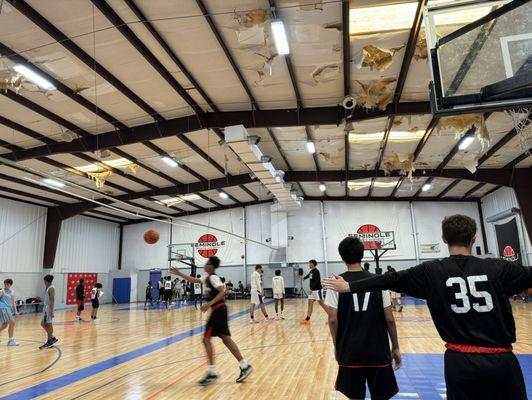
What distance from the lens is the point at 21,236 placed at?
19.7 metres

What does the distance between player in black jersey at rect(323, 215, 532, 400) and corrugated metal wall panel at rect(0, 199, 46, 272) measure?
21.5m

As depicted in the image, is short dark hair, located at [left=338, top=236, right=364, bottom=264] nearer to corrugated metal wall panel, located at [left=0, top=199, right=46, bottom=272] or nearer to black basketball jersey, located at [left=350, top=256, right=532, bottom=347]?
black basketball jersey, located at [left=350, top=256, right=532, bottom=347]

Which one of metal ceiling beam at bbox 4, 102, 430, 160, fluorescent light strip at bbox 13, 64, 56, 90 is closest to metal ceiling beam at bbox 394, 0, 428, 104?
metal ceiling beam at bbox 4, 102, 430, 160

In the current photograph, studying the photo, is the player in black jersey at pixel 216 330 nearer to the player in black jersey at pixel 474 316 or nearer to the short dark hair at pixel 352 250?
the short dark hair at pixel 352 250

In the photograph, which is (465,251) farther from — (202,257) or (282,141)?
(202,257)

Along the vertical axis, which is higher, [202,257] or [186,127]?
[186,127]

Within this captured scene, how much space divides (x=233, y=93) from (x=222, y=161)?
6.13 m

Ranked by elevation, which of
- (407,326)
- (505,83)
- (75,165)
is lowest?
(407,326)

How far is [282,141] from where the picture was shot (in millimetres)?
14570

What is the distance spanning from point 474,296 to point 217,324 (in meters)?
4.43

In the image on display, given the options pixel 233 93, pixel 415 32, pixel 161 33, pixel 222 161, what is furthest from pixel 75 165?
pixel 415 32

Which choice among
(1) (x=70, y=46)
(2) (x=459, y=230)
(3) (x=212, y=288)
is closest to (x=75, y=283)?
(1) (x=70, y=46)

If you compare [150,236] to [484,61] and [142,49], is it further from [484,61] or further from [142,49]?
[484,61]

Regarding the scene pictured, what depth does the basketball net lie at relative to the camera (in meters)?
9.80
